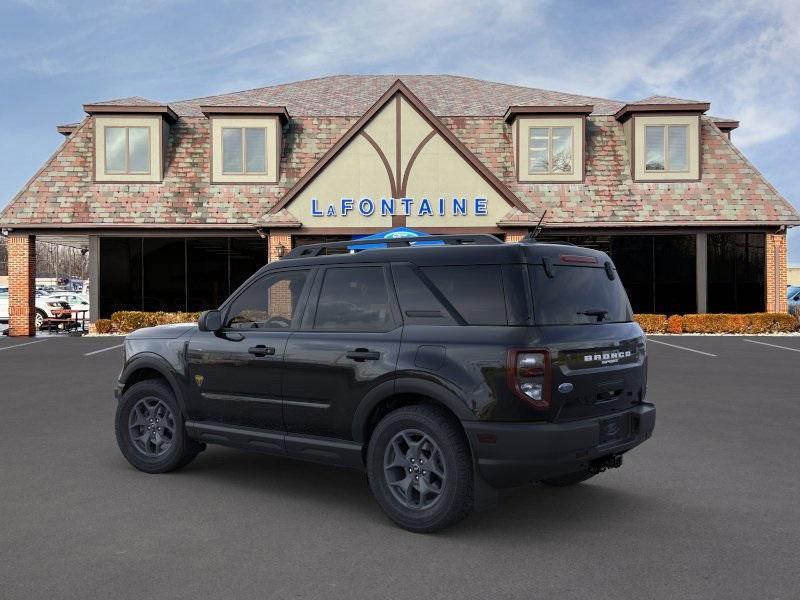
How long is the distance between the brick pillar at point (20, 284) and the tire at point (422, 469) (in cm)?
2173

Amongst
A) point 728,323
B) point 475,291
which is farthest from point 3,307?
point 475,291

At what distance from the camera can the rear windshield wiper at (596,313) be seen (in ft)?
17.2

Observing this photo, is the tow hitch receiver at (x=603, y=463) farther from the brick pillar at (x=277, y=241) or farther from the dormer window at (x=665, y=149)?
the dormer window at (x=665, y=149)

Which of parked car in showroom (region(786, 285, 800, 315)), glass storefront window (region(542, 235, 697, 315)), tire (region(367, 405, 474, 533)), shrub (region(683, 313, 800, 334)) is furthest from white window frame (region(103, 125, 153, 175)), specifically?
parked car in showroom (region(786, 285, 800, 315))

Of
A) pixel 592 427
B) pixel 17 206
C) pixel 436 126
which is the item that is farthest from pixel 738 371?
pixel 17 206

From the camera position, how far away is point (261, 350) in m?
6.01

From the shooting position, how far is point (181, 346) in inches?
259

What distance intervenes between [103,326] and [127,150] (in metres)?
5.69

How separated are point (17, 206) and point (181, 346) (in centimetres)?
2006

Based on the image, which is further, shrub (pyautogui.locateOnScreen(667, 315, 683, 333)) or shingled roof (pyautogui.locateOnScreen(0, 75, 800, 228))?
shrub (pyautogui.locateOnScreen(667, 315, 683, 333))

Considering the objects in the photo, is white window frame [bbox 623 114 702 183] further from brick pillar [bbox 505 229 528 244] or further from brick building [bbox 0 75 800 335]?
brick pillar [bbox 505 229 528 244]

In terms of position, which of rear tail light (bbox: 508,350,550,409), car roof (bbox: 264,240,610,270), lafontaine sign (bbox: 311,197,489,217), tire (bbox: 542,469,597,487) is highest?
lafontaine sign (bbox: 311,197,489,217)

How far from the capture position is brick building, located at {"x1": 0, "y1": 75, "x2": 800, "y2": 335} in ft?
75.7

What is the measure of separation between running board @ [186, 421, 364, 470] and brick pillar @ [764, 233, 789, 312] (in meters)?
23.0
